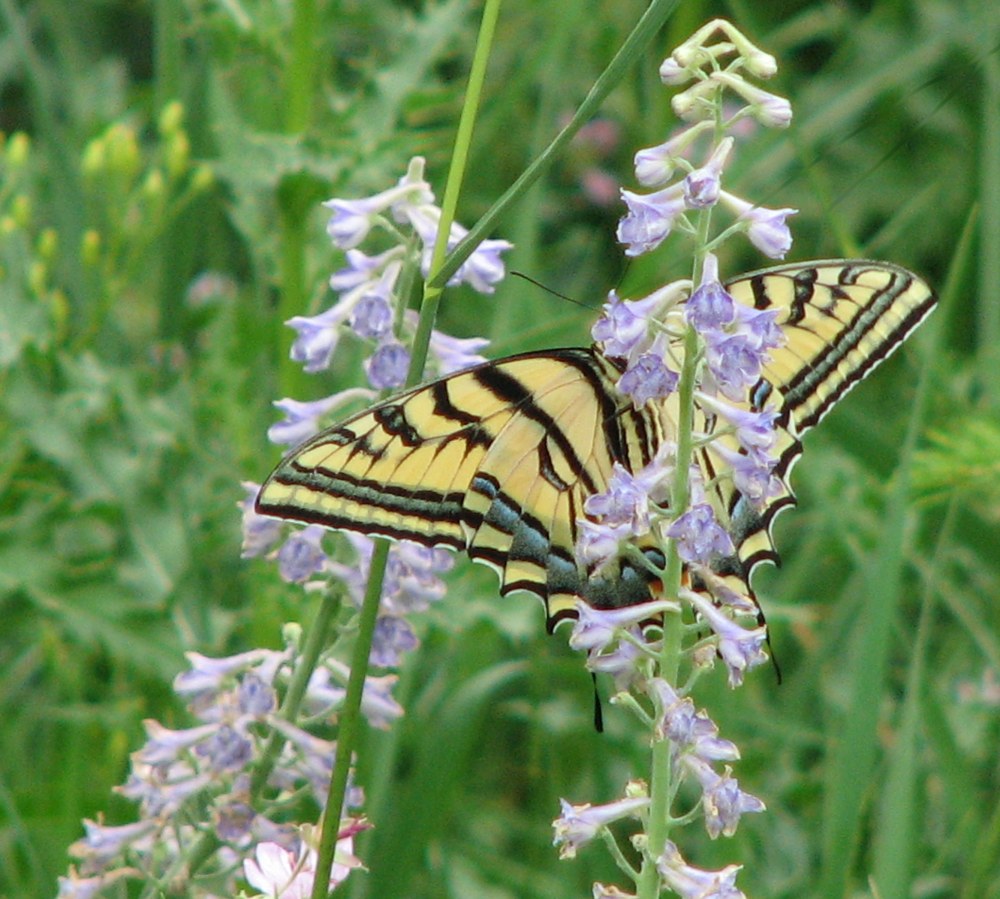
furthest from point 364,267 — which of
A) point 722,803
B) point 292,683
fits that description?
point 722,803

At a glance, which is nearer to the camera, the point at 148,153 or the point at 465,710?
the point at 465,710

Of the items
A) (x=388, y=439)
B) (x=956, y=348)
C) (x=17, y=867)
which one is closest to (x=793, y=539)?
(x=956, y=348)

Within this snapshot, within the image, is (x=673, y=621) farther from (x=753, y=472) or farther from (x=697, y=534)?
(x=753, y=472)

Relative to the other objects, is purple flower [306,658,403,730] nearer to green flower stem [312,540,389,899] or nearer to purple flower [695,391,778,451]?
green flower stem [312,540,389,899]

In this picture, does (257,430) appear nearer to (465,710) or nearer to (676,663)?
(465,710)

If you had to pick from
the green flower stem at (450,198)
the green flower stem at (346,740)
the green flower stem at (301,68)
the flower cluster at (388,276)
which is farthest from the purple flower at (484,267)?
the green flower stem at (301,68)

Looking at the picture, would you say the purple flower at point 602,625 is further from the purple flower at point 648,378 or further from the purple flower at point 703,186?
the purple flower at point 703,186

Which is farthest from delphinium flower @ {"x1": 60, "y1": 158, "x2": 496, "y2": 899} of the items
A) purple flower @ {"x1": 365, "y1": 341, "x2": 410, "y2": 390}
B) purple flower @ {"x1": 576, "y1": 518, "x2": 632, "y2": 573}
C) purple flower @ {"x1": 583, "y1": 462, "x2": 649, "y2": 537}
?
purple flower @ {"x1": 583, "y1": 462, "x2": 649, "y2": 537}
